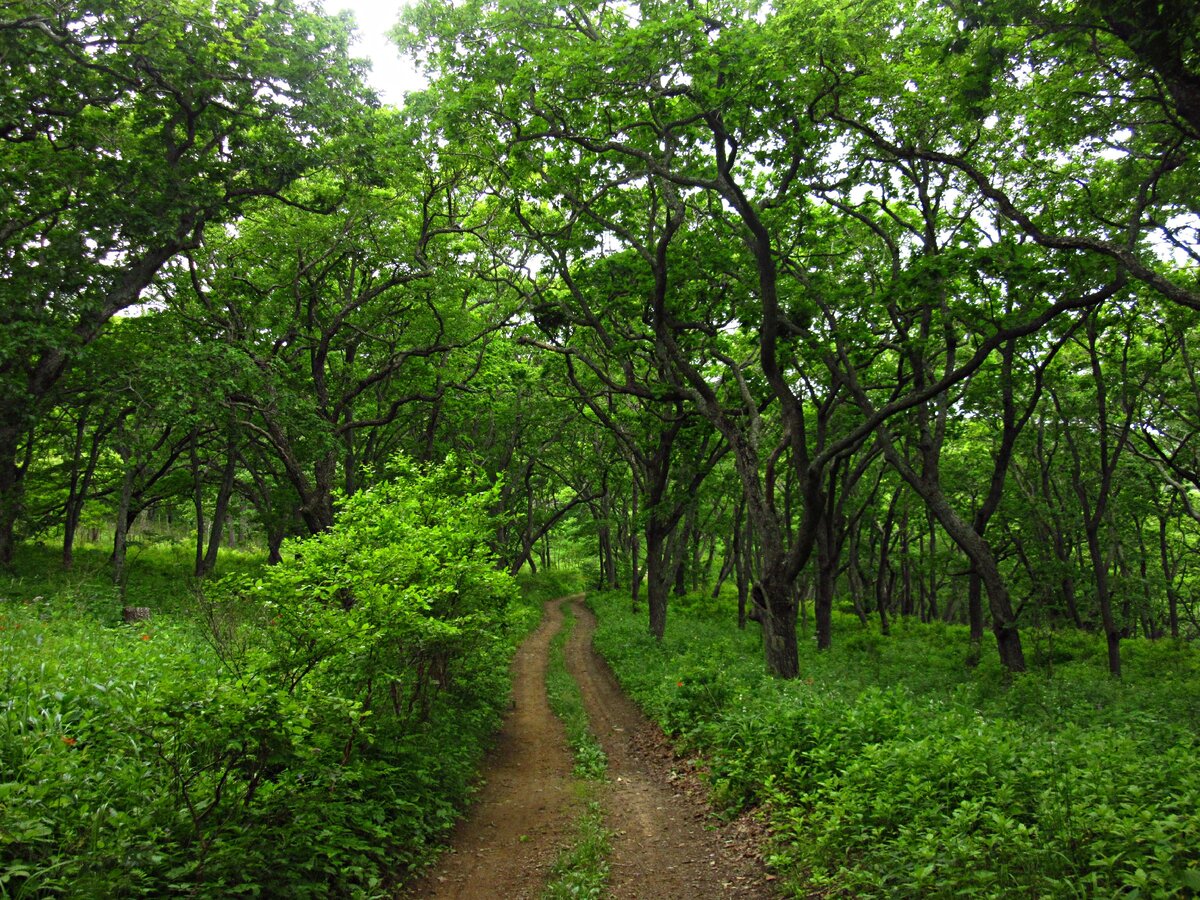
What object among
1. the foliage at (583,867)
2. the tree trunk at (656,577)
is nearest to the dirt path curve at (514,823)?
the foliage at (583,867)

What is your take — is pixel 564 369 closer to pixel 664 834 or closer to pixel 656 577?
pixel 656 577

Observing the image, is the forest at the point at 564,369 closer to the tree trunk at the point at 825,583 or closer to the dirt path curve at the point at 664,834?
the dirt path curve at the point at 664,834

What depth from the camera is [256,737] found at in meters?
5.10

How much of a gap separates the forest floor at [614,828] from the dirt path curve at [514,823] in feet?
0.04

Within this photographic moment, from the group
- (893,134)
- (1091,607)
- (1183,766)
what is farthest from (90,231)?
(1091,607)

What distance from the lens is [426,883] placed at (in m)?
6.56

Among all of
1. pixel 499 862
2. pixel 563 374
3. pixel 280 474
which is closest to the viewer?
pixel 499 862

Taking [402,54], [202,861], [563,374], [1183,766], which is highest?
[402,54]

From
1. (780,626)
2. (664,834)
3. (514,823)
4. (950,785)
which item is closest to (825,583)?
(780,626)

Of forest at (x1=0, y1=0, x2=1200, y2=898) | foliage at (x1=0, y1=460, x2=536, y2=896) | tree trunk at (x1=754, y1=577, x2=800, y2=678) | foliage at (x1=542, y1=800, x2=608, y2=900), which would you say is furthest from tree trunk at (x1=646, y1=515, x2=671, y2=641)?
foliage at (x1=542, y1=800, x2=608, y2=900)

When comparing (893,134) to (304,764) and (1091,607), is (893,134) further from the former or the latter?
(1091,607)

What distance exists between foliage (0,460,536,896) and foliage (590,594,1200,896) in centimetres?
389

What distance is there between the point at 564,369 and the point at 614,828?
14.2 m

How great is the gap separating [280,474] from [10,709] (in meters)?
19.8
